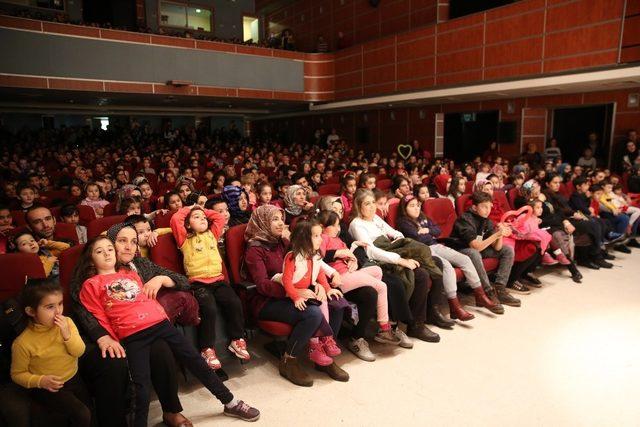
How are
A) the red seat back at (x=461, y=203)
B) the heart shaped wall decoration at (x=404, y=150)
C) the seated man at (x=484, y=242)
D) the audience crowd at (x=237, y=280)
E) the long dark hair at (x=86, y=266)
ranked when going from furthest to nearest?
the heart shaped wall decoration at (x=404, y=150)
the red seat back at (x=461, y=203)
the seated man at (x=484, y=242)
the long dark hair at (x=86, y=266)
the audience crowd at (x=237, y=280)

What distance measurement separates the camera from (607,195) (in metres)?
5.63

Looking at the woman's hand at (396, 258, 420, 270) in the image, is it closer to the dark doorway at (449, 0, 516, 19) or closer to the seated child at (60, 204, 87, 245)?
the seated child at (60, 204, 87, 245)

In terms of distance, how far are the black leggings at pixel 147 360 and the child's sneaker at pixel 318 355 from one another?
62cm

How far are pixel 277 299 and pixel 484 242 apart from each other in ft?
6.45

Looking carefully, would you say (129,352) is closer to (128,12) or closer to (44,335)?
(44,335)

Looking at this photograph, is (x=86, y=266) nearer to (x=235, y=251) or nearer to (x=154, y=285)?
(x=154, y=285)

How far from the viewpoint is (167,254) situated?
2.82 metres

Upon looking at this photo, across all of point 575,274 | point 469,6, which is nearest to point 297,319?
point 575,274

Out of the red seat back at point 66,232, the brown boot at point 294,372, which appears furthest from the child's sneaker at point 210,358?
the red seat back at point 66,232

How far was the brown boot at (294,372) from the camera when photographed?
2.62 m

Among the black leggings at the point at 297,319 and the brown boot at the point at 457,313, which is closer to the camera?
the black leggings at the point at 297,319

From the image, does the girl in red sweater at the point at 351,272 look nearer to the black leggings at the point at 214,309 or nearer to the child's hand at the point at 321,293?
the child's hand at the point at 321,293

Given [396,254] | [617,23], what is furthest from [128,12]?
[396,254]

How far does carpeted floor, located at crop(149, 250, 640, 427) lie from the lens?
91.0 inches
